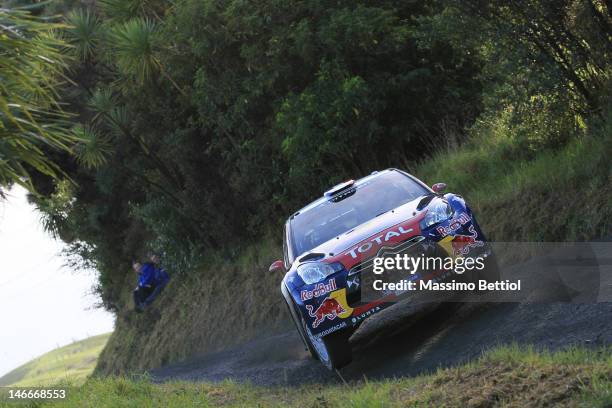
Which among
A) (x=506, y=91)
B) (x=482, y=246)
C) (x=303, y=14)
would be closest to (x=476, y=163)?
(x=506, y=91)

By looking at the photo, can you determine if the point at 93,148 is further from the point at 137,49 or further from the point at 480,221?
the point at 480,221

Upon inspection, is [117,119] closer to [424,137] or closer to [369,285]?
→ [424,137]

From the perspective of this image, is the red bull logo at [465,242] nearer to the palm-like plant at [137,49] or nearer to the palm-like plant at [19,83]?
the palm-like plant at [19,83]

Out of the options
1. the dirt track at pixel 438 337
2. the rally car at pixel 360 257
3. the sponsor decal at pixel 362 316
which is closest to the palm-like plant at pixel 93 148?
the dirt track at pixel 438 337

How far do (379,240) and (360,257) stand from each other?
0.87ft

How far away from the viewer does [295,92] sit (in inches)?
800

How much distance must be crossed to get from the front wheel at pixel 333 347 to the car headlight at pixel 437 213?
1.38 m

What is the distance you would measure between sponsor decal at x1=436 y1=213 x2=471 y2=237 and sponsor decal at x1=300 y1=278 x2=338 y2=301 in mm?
1194

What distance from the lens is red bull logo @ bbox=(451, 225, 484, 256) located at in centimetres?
1034

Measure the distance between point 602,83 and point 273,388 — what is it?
21.8ft

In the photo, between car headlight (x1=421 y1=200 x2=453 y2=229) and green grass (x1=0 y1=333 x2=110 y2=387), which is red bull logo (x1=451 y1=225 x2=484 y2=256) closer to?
car headlight (x1=421 y1=200 x2=453 y2=229)

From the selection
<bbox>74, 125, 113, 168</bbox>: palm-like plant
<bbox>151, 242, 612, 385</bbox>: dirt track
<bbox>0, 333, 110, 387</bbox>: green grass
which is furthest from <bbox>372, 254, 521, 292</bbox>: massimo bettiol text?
<bbox>0, 333, 110, 387</bbox>: green grass

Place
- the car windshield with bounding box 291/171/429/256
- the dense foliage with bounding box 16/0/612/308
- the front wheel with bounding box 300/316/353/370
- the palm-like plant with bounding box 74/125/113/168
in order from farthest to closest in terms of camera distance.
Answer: the palm-like plant with bounding box 74/125/113/168 → the dense foliage with bounding box 16/0/612/308 → the car windshield with bounding box 291/171/429/256 → the front wheel with bounding box 300/316/353/370

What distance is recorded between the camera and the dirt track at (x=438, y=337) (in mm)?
9070
